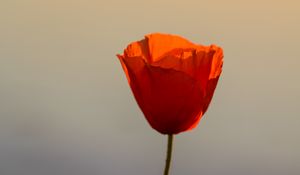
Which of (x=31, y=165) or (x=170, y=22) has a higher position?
(x=170, y=22)

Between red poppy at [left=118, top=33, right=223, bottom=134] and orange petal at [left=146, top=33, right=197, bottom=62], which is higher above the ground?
orange petal at [left=146, top=33, right=197, bottom=62]

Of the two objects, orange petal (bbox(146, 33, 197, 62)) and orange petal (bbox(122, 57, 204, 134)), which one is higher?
orange petal (bbox(146, 33, 197, 62))

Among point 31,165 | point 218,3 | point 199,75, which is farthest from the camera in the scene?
point 31,165

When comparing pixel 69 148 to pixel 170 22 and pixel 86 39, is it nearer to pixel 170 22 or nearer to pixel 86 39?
pixel 86 39

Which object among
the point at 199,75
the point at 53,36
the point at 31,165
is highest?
the point at 53,36

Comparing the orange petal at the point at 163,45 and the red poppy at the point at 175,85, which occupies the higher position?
the orange petal at the point at 163,45

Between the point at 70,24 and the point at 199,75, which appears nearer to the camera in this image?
the point at 199,75

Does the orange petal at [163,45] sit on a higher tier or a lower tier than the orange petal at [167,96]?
higher

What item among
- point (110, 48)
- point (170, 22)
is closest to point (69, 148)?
point (110, 48)
